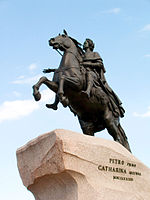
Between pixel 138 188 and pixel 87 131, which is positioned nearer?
pixel 138 188

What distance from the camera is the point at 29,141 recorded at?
21.8ft

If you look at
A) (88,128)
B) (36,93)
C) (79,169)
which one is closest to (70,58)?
(36,93)

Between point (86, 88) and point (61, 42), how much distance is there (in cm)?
135

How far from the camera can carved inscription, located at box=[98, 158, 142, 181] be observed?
6371 mm

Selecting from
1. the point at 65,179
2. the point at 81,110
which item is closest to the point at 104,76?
the point at 81,110

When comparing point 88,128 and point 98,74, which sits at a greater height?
point 98,74

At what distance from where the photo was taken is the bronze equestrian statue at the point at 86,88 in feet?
31.4

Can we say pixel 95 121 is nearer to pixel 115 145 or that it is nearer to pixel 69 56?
pixel 69 56

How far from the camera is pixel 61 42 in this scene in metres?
10.0

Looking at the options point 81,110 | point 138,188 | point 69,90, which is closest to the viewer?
point 138,188

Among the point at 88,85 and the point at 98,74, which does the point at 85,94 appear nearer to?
the point at 88,85

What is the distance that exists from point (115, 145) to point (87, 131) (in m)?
4.02

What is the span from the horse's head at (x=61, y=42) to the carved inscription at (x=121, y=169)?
432 centimetres

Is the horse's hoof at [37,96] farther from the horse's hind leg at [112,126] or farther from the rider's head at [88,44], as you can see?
the rider's head at [88,44]
